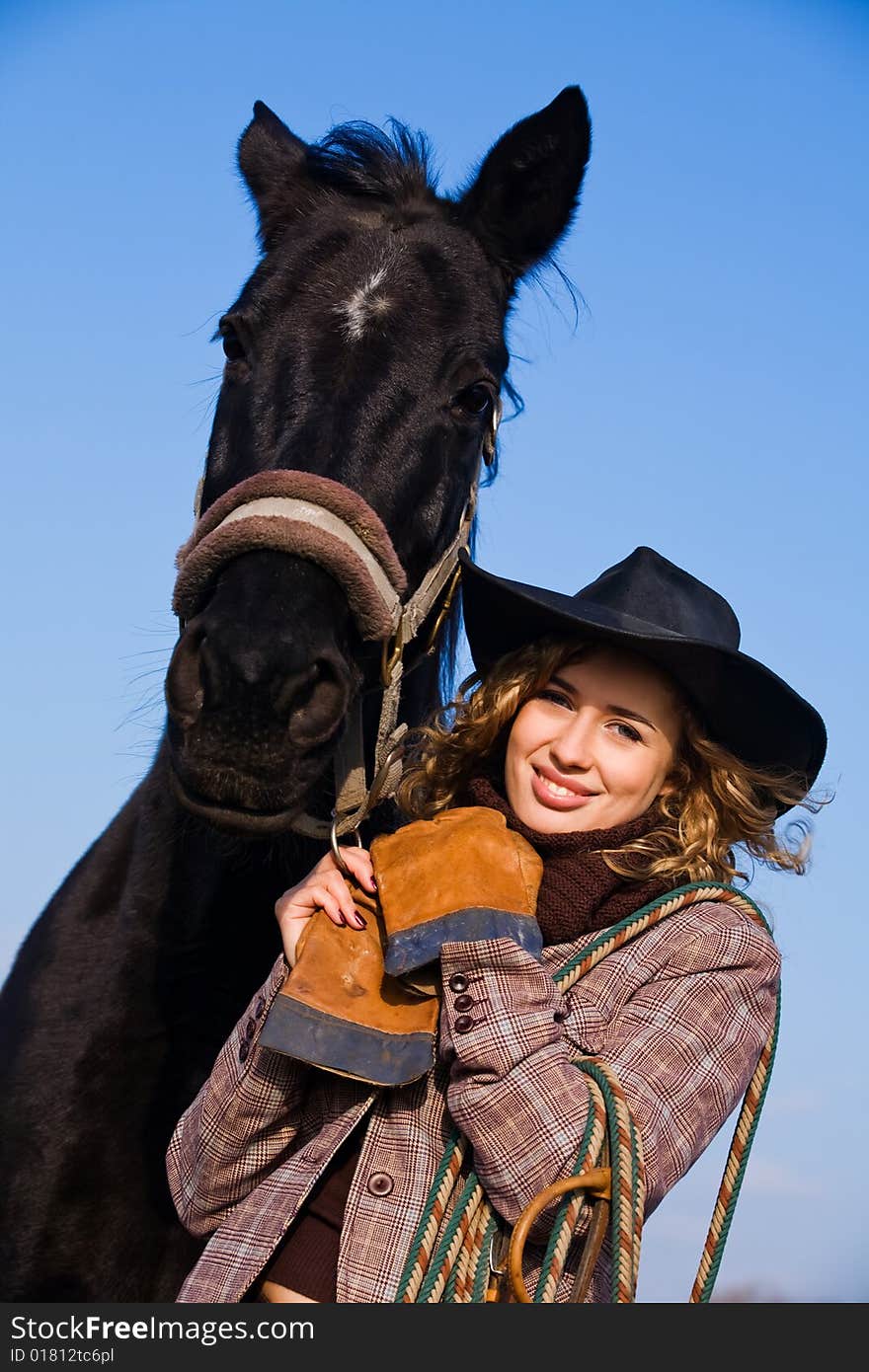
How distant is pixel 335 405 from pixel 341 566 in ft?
1.82

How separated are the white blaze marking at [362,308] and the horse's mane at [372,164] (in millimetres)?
609

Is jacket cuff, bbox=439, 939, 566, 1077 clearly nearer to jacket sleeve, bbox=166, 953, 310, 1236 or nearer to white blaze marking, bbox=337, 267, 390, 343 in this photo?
jacket sleeve, bbox=166, 953, 310, 1236

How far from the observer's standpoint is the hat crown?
9.65ft

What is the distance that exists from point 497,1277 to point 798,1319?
606 mm

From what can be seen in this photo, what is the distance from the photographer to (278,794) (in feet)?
8.81

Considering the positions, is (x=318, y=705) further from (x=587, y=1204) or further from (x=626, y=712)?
(x=587, y=1204)

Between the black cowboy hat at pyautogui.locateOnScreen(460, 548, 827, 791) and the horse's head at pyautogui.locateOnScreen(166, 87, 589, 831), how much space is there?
0.27 metres

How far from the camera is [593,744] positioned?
2.72 meters

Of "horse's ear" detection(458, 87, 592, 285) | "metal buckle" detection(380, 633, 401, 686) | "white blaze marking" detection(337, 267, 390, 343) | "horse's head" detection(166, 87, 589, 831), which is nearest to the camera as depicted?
"horse's head" detection(166, 87, 589, 831)

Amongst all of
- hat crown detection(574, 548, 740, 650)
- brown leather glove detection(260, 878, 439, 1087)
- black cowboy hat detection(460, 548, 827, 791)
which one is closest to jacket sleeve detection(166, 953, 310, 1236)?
brown leather glove detection(260, 878, 439, 1087)

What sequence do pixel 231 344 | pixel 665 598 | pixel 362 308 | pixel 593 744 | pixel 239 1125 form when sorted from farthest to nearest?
pixel 231 344 → pixel 362 308 → pixel 665 598 → pixel 593 744 → pixel 239 1125

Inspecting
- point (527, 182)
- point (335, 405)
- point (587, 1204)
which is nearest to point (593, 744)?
point (587, 1204)

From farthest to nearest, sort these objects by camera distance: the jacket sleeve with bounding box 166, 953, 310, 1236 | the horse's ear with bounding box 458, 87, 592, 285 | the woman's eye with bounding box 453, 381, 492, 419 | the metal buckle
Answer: the horse's ear with bounding box 458, 87, 592, 285 < the woman's eye with bounding box 453, 381, 492, 419 < the metal buckle < the jacket sleeve with bounding box 166, 953, 310, 1236

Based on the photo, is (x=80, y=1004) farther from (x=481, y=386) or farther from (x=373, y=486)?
(x=481, y=386)
